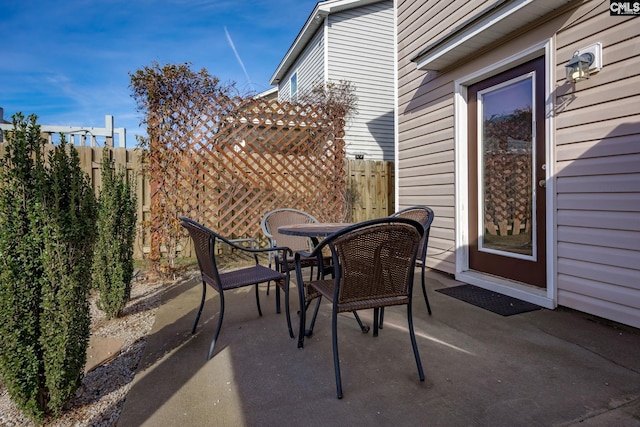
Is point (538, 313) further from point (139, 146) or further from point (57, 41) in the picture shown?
point (57, 41)

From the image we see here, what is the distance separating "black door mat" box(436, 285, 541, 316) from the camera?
2.65 metres

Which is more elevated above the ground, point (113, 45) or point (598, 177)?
point (113, 45)

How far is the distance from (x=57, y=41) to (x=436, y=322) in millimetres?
9249

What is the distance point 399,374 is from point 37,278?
5.34 feet

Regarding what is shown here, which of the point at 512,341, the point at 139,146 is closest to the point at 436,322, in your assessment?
the point at 512,341

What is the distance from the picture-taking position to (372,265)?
1.62 meters

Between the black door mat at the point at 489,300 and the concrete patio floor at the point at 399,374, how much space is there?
4.1 inches

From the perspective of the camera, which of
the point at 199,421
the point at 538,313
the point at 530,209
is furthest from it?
the point at 530,209

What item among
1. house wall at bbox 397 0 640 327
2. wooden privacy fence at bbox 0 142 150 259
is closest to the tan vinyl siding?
house wall at bbox 397 0 640 327

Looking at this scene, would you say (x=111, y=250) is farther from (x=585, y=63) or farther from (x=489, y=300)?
(x=585, y=63)

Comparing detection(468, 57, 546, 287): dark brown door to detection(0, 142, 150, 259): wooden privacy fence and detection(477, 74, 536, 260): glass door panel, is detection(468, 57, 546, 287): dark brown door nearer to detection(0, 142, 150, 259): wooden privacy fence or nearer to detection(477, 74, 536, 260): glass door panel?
detection(477, 74, 536, 260): glass door panel

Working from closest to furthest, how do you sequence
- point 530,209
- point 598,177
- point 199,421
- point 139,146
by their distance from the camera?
point 199,421, point 598,177, point 530,209, point 139,146

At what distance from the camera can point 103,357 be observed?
1.99 metres

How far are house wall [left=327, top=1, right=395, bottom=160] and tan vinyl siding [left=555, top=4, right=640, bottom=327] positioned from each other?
581 cm
